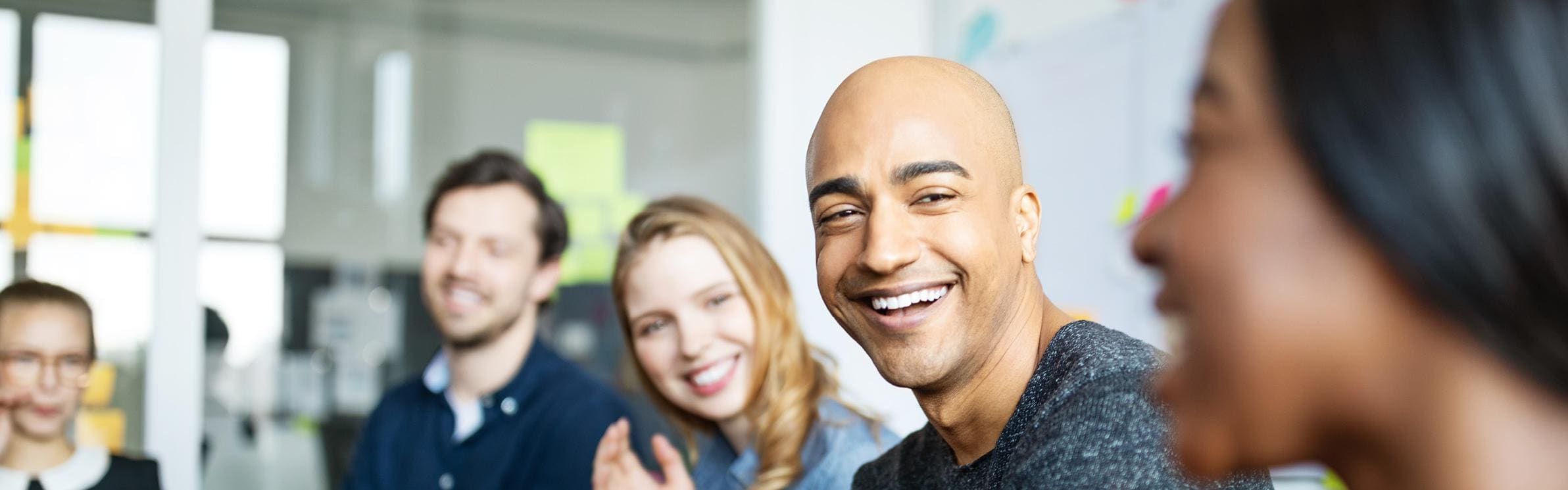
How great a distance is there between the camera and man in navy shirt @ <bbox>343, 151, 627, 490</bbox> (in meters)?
3.01

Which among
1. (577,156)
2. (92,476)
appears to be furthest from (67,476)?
(577,156)

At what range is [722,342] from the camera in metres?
2.44

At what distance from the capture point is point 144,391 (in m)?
3.62

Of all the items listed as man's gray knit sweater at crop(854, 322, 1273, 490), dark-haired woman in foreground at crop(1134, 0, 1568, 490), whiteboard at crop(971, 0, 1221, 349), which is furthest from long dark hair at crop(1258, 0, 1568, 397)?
whiteboard at crop(971, 0, 1221, 349)

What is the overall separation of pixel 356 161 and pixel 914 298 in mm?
2884

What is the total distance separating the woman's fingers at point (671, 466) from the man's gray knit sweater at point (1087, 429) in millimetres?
712

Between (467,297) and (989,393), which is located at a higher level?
(989,393)

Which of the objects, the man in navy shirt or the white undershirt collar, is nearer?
the white undershirt collar

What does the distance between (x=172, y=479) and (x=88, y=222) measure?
758 mm

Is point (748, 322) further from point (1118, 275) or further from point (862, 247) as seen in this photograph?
point (1118, 275)

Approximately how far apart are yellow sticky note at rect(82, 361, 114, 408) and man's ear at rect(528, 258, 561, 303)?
130 centimetres

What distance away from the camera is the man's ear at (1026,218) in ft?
4.85

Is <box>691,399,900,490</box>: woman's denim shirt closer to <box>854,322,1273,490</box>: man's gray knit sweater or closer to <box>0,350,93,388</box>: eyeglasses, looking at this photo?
<box>854,322,1273,490</box>: man's gray knit sweater

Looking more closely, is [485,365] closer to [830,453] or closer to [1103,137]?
[830,453]
